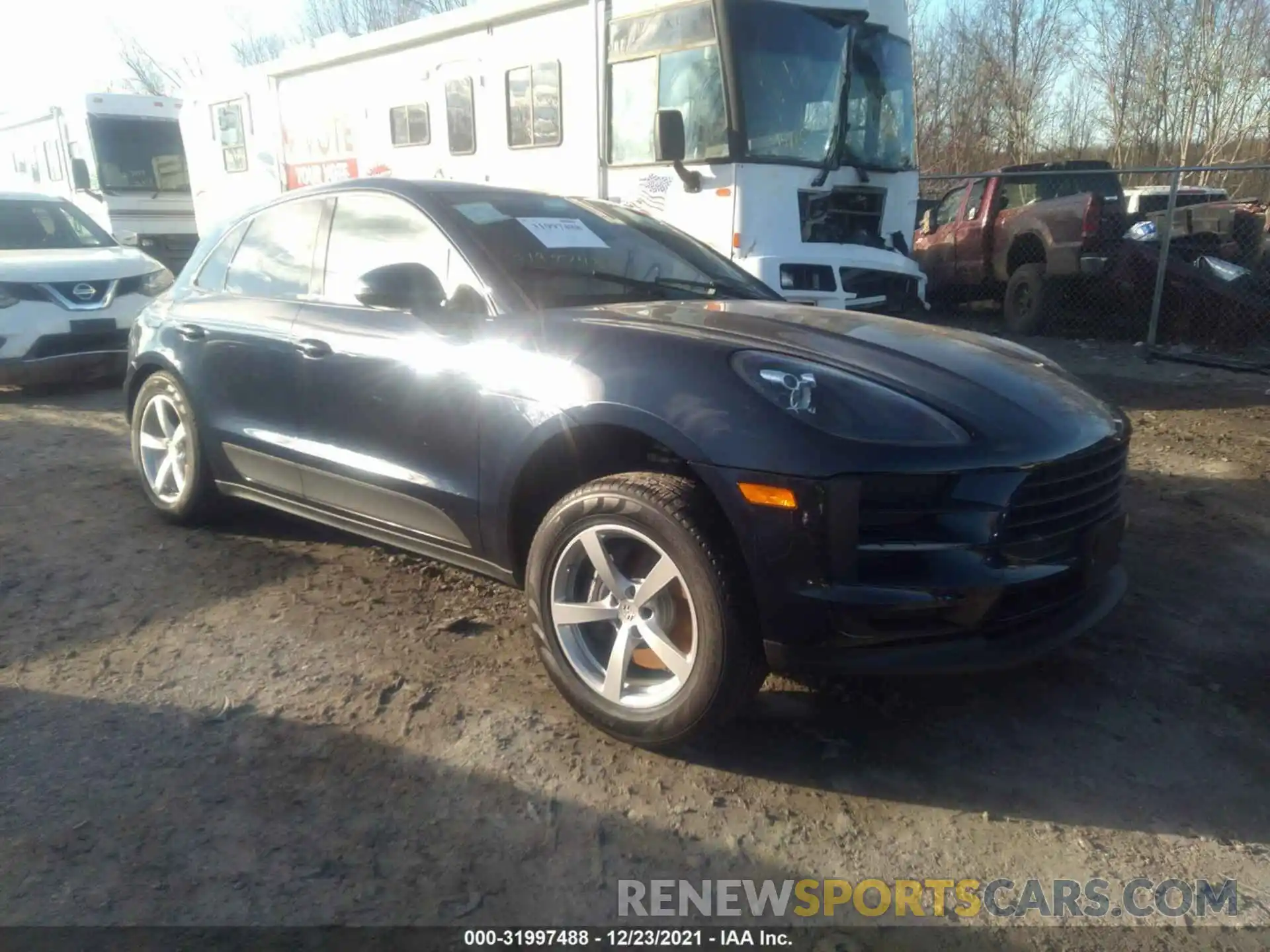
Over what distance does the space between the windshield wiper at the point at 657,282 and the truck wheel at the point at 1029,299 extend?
330 inches

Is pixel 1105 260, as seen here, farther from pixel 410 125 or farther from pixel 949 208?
pixel 410 125

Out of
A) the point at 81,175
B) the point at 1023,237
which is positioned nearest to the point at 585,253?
the point at 1023,237

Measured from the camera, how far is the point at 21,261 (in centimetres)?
788

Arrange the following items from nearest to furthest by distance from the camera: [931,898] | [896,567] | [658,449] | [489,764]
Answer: [931,898] → [896,567] → [489,764] → [658,449]

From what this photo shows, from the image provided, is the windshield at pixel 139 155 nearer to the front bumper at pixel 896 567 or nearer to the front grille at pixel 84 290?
the front grille at pixel 84 290

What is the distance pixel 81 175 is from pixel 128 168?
848 millimetres

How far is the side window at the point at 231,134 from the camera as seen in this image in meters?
12.7

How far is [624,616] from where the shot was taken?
2.88 m


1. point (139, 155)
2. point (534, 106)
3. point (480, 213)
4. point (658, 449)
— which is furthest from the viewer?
point (139, 155)

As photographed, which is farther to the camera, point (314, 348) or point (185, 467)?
point (185, 467)

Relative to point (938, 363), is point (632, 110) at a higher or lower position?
higher

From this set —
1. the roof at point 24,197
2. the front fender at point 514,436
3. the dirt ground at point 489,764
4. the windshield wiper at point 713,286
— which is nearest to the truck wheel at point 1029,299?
the dirt ground at point 489,764

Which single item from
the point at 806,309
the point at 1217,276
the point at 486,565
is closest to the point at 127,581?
the point at 486,565

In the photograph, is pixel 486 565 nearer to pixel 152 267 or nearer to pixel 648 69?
pixel 648 69
